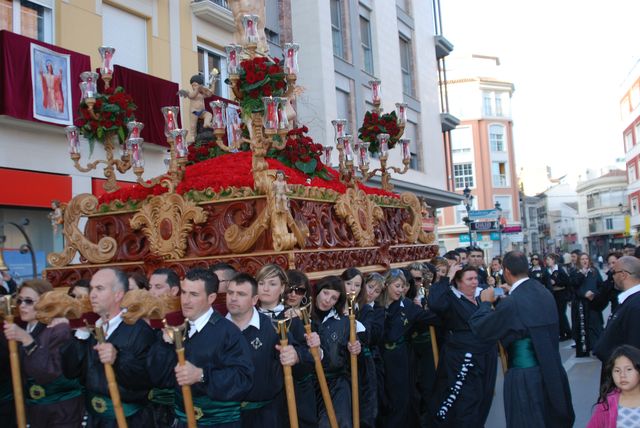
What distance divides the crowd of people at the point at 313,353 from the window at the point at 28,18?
21.1 ft

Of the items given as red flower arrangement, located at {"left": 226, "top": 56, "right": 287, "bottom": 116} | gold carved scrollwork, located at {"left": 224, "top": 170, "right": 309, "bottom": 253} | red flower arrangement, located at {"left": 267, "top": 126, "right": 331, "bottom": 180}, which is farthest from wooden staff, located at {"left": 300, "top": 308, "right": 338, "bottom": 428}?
red flower arrangement, located at {"left": 267, "top": 126, "right": 331, "bottom": 180}

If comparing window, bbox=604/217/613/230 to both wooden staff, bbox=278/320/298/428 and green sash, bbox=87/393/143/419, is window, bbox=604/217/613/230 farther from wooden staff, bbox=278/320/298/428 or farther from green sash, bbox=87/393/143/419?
green sash, bbox=87/393/143/419

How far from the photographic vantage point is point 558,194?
88250 millimetres

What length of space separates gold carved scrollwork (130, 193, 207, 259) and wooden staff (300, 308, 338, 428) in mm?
1792

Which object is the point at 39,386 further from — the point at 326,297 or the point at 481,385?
the point at 481,385

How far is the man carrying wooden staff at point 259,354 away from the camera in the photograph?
3.94 metres

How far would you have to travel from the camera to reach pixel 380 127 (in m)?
8.89

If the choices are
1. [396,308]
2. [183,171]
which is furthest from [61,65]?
[396,308]

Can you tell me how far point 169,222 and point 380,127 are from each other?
387 cm

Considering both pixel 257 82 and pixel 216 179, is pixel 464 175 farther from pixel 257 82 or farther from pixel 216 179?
pixel 257 82

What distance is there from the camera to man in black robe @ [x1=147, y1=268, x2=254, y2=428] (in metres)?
3.50

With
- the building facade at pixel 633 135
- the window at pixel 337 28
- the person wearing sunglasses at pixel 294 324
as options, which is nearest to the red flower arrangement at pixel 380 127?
the person wearing sunglasses at pixel 294 324

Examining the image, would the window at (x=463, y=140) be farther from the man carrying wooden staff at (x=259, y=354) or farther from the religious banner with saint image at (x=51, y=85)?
the man carrying wooden staff at (x=259, y=354)

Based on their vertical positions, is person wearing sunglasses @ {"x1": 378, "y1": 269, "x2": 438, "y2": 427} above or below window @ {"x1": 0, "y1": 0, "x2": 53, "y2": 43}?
below
